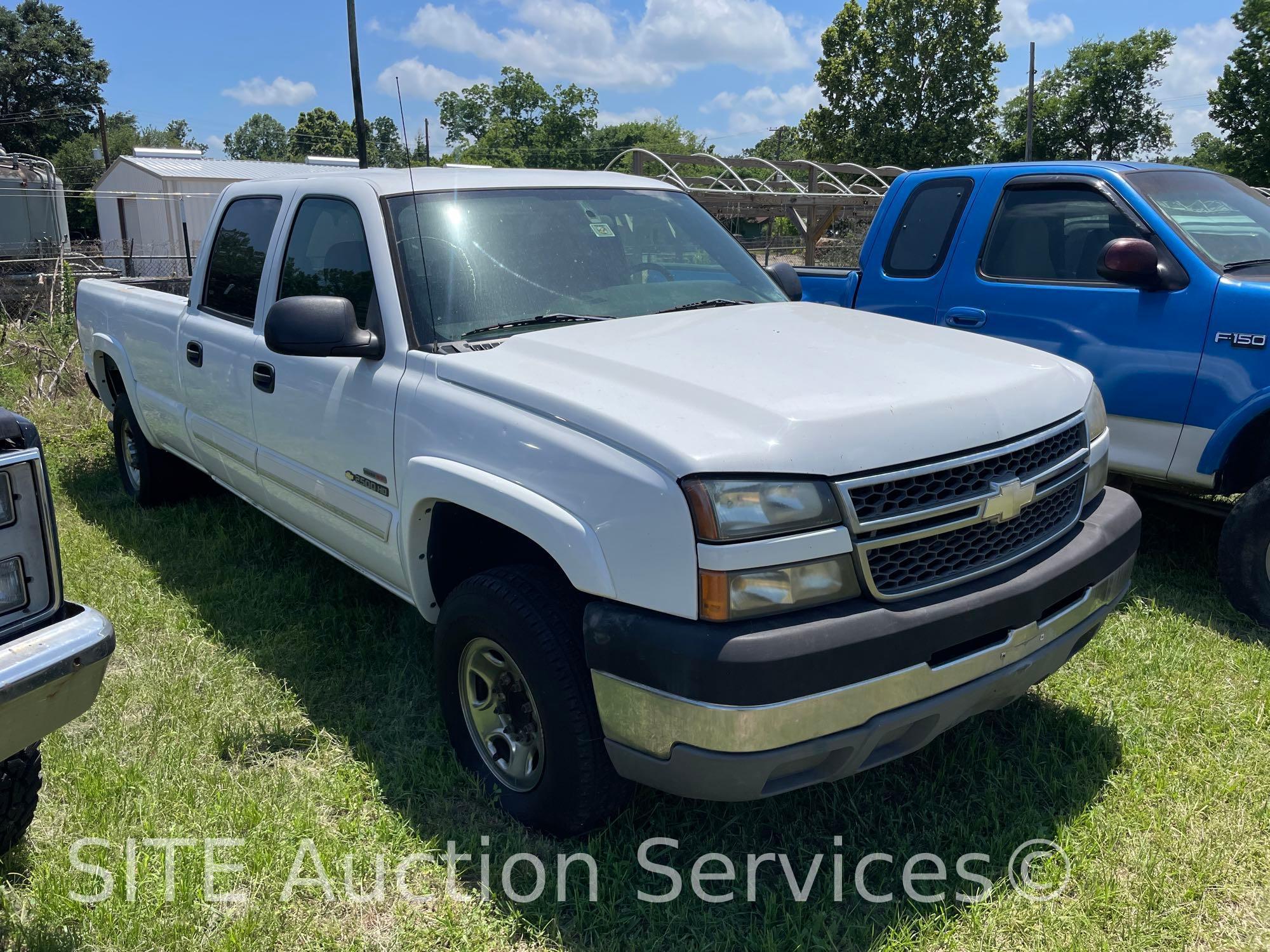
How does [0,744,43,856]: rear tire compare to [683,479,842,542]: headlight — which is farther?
[0,744,43,856]: rear tire

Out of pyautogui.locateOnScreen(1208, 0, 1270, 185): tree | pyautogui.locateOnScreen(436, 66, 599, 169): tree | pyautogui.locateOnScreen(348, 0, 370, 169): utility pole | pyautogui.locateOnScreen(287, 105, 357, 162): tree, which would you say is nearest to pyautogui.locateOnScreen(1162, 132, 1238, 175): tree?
pyautogui.locateOnScreen(1208, 0, 1270, 185): tree

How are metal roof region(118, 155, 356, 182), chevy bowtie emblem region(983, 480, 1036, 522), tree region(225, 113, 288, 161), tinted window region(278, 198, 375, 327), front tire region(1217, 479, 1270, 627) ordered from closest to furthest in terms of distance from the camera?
chevy bowtie emblem region(983, 480, 1036, 522) → tinted window region(278, 198, 375, 327) → front tire region(1217, 479, 1270, 627) → metal roof region(118, 155, 356, 182) → tree region(225, 113, 288, 161)

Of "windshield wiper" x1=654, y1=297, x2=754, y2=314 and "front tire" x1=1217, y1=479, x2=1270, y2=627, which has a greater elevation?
"windshield wiper" x1=654, y1=297, x2=754, y2=314

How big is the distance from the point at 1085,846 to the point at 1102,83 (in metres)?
69.5

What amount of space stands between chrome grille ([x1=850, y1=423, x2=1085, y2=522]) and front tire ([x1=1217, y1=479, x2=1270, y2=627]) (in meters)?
1.85

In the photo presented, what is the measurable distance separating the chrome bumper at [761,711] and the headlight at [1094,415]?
83cm

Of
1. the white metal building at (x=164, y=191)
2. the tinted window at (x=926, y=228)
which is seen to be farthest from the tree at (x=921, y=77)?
the tinted window at (x=926, y=228)

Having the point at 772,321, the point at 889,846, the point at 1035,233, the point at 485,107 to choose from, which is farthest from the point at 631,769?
the point at 485,107

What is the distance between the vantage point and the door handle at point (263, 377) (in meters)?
3.77

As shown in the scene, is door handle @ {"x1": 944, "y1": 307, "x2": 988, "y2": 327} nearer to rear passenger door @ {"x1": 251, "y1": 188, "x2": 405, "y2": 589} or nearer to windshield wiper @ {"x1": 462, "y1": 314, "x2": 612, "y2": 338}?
windshield wiper @ {"x1": 462, "y1": 314, "x2": 612, "y2": 338}

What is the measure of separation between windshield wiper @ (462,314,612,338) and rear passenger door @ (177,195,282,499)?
4.43 ft

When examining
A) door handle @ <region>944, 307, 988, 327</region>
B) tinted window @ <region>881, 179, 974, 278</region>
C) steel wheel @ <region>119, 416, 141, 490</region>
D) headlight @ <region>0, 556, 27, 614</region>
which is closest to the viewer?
headlight @ <region>0, 556, 27, 614</region>

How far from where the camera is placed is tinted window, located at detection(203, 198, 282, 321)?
4.15 m

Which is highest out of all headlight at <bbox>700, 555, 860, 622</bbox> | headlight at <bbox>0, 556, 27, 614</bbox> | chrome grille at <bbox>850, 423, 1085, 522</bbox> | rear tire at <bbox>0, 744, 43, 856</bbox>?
chrome grille at <bbox>850, 423, 1085, 522</bbox>
